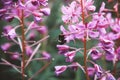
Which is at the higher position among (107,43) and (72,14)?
(72,14)

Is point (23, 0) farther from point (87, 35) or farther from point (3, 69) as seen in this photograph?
point (3, 69)

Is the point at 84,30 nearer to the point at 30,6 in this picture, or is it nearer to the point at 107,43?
the point at 107,43

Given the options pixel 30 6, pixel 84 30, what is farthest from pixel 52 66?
pixel 84 30

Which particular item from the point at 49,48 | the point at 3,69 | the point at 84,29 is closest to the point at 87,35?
the point at 84,29

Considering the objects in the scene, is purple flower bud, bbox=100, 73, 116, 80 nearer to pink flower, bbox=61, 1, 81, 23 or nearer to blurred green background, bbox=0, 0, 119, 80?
pink flower, bbox=61, 1, 81, 23

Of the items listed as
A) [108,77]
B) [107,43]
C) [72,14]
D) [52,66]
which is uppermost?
[72,14]

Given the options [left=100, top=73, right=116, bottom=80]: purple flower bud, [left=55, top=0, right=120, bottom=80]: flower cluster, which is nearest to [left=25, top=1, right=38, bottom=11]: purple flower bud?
[left=55, top=0, right=120, bottom=80]: flower cluster

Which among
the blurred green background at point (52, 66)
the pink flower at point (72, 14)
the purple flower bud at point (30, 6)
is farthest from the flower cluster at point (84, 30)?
the blurred green background at point (52, 66)

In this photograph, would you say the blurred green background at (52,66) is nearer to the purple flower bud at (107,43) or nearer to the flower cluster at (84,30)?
the flower cluster at (84,30)

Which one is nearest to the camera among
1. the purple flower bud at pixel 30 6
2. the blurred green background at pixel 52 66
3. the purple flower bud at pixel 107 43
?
the purple flower bud at pixel 107 43

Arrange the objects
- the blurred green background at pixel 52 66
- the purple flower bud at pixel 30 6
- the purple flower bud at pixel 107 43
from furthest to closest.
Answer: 1. the blurred green background at pixel 52 66
2. the purple flower bud at pixel 30 6
3. the purple flower bud at pixel 107 43

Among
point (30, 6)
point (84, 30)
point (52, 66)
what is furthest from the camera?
point (52, 66)

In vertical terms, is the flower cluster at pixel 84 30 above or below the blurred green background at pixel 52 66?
above
